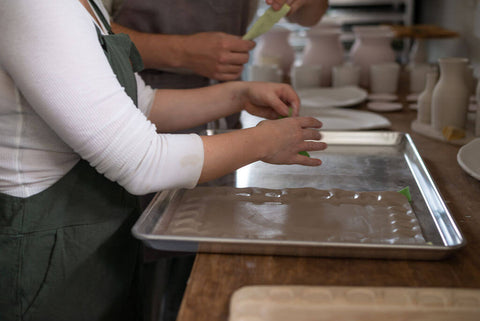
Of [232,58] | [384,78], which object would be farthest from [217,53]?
[384,78]

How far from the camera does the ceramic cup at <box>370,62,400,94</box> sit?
2.05 m

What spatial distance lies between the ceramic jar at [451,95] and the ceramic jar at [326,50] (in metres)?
0.96

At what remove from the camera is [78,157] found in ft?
2.78

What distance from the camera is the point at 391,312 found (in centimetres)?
60

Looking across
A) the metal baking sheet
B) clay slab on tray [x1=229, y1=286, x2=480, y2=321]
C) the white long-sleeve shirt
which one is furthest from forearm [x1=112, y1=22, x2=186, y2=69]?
clay slab on tray [x1=229, y1=286, x2=480, y2=321]

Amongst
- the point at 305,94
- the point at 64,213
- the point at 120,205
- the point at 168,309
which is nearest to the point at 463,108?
the point at 305,94

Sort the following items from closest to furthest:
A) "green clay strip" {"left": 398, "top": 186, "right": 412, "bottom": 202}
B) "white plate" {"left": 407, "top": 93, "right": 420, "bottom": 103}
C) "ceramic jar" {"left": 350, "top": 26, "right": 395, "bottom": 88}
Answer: "green clay strip" {"left": 398, "top": 186, "right": 412, "bottom": 202} < "white plate" {"left": 407, "top": 93, "right": 420, "bottom": 103} < "ceramic jar" {"left": 350, "top": 26, "right": 395, "bottom": 88}

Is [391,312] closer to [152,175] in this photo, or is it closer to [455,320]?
[455,320]

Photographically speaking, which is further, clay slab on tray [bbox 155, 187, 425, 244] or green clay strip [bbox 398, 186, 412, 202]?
green clay strip [bbox 398, 186, 412, 202]

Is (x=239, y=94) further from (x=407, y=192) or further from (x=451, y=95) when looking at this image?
(x=451, y=95)

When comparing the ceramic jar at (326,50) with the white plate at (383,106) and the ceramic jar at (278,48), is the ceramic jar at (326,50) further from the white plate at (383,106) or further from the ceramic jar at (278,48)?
the white plate at (383,106)

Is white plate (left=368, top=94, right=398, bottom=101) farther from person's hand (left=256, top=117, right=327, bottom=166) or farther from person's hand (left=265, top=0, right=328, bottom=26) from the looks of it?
person's hand (left=256, top=117, right=327, bottom=166)

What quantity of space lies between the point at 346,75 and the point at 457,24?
113 centimetres

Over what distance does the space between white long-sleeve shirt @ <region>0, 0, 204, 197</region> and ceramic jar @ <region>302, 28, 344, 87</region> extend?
1679 mm
